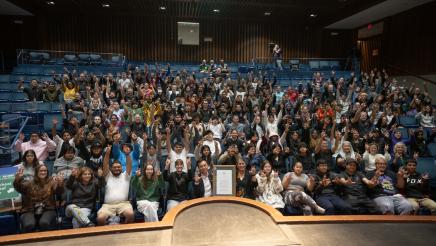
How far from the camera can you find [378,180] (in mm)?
3781

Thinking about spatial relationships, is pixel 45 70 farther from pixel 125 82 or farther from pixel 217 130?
pixel 217 130

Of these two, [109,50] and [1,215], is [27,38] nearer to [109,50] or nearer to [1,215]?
[109,50]

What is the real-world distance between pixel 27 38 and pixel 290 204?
13.2 m

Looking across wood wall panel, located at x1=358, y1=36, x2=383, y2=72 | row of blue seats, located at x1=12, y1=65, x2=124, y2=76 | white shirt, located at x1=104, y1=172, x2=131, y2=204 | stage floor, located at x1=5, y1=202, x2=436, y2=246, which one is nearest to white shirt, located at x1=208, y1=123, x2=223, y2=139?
white shirt, located at x1=104, y1=172, x2=131, y2=204

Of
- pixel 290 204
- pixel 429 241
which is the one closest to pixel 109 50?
pixel 290 204

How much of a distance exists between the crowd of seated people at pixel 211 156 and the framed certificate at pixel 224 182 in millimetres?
942

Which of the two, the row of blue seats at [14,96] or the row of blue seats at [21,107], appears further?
the row of blue seats at [14,96]

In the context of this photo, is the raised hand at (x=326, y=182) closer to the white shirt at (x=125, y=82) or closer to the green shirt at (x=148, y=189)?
the green shirt at (x=148, y=189)

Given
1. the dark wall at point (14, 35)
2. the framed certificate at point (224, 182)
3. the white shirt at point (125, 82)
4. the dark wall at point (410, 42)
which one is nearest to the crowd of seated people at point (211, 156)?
the white shirt at point (125, 82)

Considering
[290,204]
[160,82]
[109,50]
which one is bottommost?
[290,204]

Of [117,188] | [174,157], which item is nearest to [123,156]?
[174,157]

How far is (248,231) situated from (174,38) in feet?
41.8

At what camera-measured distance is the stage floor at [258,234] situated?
170cm

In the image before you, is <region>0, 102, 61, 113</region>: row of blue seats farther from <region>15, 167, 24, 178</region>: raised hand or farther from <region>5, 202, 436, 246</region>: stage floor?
<region>5, 202, 436, 246</region>: stage floor
